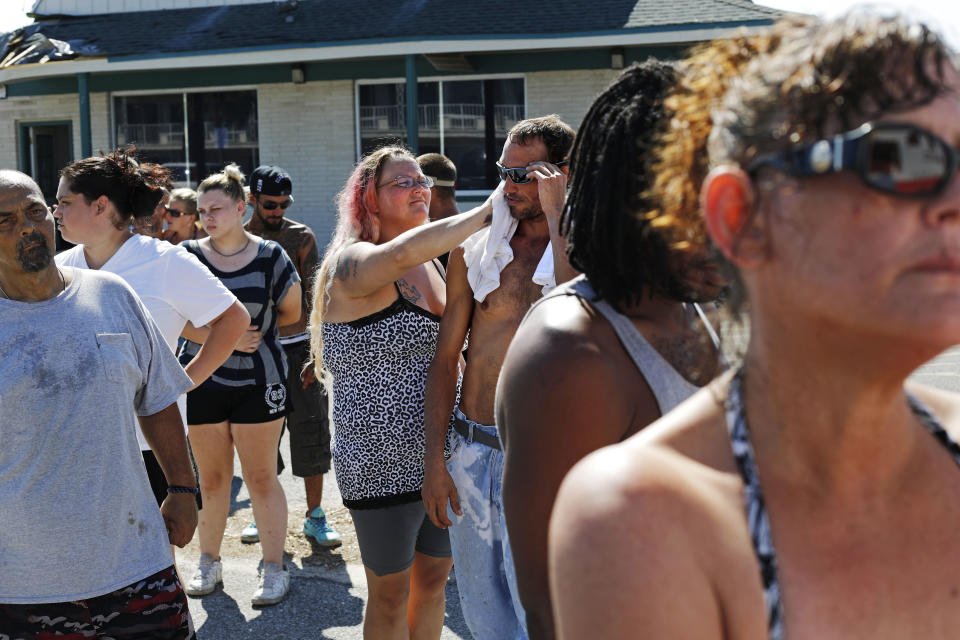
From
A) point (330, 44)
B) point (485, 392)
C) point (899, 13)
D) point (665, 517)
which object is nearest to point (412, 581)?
point (485, 392)

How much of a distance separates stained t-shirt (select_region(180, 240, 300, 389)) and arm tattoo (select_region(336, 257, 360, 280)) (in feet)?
5.10

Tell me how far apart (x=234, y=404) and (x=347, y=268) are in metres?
1.69

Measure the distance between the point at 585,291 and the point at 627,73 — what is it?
Result: 0.47 m

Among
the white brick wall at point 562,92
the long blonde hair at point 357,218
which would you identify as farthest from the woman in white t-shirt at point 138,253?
the white brick wall at point 562,92

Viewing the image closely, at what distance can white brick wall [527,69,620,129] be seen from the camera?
15.7 metres

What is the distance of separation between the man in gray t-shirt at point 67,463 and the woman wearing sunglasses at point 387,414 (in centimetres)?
91

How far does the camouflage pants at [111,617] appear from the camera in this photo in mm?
2920

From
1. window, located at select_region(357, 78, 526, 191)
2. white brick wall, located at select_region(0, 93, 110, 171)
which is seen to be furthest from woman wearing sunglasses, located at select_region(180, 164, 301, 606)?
white brick wall, located at select_region(0, 93, 110, 171)

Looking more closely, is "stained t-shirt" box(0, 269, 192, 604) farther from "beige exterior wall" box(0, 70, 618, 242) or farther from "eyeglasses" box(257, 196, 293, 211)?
"beige exterior wall" box(0, 70, 618, 242)

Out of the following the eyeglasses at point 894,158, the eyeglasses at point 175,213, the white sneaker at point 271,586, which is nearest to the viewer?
the eyeglasses at point 894,158

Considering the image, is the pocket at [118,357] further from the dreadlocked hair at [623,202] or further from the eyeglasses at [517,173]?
the dreadlocked hair at [623,202]

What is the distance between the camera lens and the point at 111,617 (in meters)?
2.95

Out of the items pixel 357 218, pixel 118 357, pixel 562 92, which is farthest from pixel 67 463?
pixel 562 92

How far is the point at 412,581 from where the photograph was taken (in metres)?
4.05
